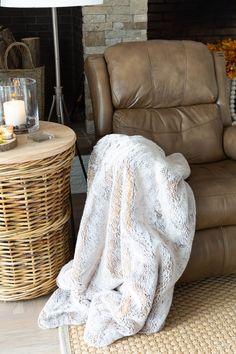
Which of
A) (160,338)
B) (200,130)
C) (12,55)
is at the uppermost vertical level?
(12,55)

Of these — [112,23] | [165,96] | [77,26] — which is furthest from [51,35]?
[165,96]

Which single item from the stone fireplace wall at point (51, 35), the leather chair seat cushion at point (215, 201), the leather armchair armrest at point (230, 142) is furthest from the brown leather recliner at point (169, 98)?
the stone fireplace wall at point (51, 35)

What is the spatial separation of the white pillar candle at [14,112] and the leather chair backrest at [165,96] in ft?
1.43

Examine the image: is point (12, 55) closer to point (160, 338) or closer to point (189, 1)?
point (189, 1)

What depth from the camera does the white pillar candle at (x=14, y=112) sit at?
1.79 meters

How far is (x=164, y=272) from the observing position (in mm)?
1573

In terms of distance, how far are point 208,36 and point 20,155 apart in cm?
280

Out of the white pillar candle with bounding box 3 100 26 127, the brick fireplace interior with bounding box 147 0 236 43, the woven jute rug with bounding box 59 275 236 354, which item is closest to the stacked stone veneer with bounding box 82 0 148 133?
the brick fireplace interior with bounding box 147 0 236 43

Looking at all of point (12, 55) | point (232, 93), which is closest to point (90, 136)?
point (12, 55)

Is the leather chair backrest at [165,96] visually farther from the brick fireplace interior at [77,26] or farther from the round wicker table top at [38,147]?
the brick fireplace interior at [77,26]

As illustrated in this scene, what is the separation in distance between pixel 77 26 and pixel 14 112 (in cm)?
201

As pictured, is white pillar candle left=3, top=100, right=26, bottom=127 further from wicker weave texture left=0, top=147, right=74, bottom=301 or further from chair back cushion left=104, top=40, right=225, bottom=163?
chair back cushion left=104, top=40, right=225, bottom=163

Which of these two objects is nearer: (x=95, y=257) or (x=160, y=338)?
(x=160, y=338)

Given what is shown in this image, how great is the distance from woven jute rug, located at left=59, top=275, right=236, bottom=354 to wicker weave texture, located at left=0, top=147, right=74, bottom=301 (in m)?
0.25
